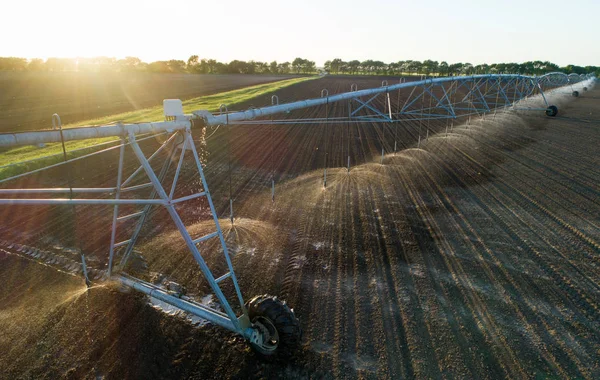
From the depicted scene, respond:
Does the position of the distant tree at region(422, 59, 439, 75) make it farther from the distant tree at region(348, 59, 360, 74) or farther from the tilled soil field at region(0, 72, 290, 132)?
the tilled soil field at region(0, 72, 290, 132)

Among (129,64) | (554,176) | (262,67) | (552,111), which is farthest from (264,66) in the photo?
(554,176)

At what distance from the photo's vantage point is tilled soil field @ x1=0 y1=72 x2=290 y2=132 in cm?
3019

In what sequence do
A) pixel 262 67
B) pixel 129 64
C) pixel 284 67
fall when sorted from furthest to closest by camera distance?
pixel 284 67
pixel 262 67
pixel 129 64

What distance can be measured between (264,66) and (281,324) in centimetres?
11352

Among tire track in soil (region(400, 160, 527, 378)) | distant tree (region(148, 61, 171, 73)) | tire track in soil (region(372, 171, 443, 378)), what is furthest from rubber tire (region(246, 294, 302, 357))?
distant tree (region(148, 61, 171, 73))

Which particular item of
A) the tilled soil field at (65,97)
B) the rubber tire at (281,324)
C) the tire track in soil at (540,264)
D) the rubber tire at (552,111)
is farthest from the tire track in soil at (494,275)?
the rubber tire at (552,111)

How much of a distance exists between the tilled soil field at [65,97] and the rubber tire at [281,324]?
86.0 feet

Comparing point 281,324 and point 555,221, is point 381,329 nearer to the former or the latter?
point 281,324

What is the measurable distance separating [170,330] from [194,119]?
413 cm

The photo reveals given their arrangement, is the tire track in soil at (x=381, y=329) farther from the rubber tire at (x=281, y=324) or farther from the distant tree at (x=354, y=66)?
the distant tree at (x=354, y=66)

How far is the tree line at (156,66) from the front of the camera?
64.5 meters

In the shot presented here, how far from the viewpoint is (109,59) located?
9206 cm

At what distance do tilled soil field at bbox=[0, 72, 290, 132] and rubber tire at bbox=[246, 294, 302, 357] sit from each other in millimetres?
26223

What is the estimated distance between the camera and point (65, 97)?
139ft
